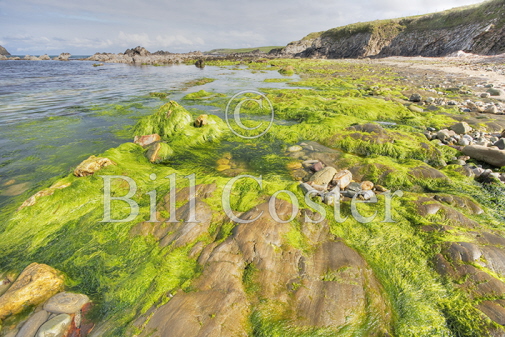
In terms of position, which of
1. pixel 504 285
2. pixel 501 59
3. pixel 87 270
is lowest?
pixel 87 270

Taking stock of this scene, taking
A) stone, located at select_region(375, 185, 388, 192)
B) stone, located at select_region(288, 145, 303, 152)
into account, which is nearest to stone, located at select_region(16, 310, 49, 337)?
stone, located at select_region(375, 185, 388, 192)

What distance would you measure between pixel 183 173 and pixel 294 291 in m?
4.20

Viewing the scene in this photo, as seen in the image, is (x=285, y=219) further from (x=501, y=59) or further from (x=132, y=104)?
(x=501, y=59)

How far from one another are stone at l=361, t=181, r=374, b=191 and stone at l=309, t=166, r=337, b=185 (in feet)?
2.20

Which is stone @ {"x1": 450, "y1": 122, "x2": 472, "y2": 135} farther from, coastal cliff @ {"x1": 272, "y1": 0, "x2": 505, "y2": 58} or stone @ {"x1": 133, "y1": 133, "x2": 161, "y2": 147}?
coastal cliff @ {"x1": 272, "y1": 0, "x2": 505, "y2": 58}

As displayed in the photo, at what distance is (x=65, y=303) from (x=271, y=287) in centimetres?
255

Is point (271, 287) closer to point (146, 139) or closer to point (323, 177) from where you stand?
point (323, 177)

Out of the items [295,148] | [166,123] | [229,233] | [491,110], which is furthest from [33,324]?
[491,110]

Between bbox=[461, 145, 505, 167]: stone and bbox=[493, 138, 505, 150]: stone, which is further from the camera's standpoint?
bbox=[493, 138, 505, 150]: stone

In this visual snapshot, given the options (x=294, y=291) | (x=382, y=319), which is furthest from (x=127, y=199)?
(x=382, y=319)

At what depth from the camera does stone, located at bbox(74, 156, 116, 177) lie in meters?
5.34

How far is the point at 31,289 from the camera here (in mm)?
2816

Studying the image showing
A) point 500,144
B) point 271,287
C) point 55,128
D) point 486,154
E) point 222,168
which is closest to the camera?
point 271,287

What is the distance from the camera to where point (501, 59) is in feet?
93.1
